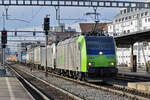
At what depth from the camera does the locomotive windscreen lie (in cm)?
2086

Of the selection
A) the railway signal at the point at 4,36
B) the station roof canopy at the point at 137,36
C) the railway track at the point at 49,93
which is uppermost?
the railway signal at the point at 4,36

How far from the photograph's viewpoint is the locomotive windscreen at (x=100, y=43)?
20859mm

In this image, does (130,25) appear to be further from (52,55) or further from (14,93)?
(14,93)

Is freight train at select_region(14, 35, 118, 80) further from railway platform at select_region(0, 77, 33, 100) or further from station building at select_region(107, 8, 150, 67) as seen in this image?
station building at select_region(107, 8, 150, 67)

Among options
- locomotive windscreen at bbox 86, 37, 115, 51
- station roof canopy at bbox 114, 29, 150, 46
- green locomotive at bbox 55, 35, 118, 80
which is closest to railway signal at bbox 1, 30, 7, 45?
station roof canopy at bbox 114, 29, 150, 46

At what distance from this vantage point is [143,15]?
8806 cm

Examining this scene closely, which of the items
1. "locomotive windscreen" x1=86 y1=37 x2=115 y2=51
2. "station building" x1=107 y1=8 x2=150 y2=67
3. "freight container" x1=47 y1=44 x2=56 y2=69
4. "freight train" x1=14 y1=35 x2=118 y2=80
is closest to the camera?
"freight train" x1=14 y1=35 x2=118 y2=80

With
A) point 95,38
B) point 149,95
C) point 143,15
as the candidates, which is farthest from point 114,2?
point 143,15

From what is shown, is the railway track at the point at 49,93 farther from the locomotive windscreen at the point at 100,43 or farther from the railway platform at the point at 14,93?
the locomotive windscreen at the point at 100,43

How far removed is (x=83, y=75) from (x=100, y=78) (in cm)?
140

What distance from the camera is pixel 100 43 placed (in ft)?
69.4

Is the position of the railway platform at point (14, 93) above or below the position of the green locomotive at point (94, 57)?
below

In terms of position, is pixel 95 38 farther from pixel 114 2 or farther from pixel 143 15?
pixel 143 15

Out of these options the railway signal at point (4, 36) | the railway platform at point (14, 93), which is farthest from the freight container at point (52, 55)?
the railway platform at point (14, 93)
